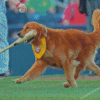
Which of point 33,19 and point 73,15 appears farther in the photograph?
point 73,15

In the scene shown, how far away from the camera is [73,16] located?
9688mm

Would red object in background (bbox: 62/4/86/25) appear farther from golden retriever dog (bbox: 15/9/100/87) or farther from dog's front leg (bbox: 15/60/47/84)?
dog's front leg (bbox: 15/60/47/84)

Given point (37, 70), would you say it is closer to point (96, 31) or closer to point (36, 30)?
point (36, 30)

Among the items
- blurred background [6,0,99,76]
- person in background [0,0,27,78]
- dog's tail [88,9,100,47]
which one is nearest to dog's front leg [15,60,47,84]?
dog's tail [88,9,100,47]

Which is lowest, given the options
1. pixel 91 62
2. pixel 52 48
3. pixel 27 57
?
pixel 27 57

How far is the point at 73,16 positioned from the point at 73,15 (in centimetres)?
3

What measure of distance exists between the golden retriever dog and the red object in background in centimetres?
361

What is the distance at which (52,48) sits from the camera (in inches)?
221

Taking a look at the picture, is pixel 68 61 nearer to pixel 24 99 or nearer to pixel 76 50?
pixel 76 50

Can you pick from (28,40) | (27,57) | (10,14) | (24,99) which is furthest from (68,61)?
(10,14)

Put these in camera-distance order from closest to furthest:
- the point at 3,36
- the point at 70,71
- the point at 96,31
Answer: the point at 70,71
the point at 96,31
the point at 3,36

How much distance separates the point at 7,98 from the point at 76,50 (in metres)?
1.55

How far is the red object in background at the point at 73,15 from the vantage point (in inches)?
379

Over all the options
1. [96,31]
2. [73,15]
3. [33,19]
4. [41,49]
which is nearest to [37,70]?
[41,49]
